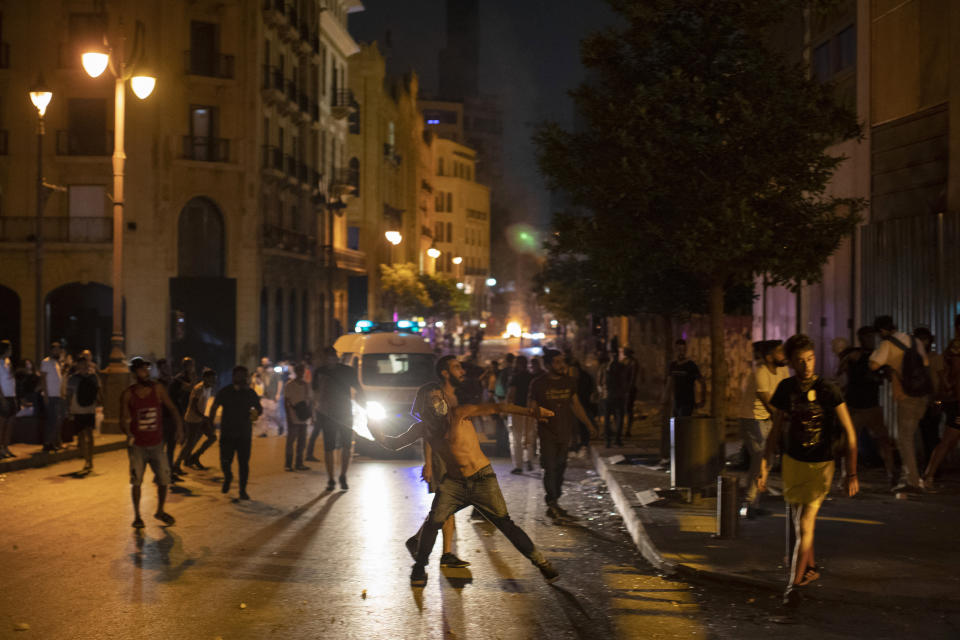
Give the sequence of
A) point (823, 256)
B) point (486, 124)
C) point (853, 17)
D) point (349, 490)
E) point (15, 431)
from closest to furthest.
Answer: point (823, 256), point (349, 490), point (853, 17), point (15, 431), point (486, 124)

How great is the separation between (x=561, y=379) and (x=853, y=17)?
10.2m

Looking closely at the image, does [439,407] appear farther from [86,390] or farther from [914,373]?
[86,390]

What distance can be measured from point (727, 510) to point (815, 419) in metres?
2.56

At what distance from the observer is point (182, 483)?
16.5 metres

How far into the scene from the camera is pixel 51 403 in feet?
65.3

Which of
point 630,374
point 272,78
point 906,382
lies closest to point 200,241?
point 272,78

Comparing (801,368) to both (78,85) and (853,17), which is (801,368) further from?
(78,85)

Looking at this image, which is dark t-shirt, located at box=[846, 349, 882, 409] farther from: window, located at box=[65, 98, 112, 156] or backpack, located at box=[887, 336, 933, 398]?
window, located at box=[65, 98, 112, 156]

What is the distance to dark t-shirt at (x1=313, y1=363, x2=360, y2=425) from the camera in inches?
627

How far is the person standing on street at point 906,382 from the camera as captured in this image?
1346 cm

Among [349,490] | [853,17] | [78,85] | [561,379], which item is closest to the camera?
[561,379]

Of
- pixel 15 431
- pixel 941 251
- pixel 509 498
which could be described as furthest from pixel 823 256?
pixel 15 431

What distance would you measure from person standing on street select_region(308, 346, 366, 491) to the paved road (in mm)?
1498

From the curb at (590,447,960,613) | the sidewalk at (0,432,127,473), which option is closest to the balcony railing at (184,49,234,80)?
the sidewalk at (0,432,127,473)
